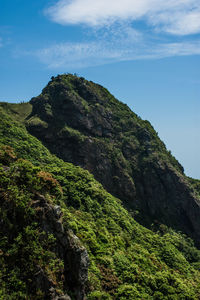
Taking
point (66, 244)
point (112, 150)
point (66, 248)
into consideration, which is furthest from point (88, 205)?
point (112, 150)

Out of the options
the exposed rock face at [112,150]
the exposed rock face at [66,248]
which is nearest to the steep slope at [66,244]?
the exposed rock face at [66,248]

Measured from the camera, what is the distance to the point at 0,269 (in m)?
17.9

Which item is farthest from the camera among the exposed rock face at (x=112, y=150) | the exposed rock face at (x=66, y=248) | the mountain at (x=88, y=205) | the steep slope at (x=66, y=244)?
the exposed rock face at (x=112, y=150)

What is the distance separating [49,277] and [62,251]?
10.6ft

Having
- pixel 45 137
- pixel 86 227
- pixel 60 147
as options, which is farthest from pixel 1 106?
pixel 86 227

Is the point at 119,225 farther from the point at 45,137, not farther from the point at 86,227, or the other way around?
the point at 45,137

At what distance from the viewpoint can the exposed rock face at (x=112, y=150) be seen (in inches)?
3081

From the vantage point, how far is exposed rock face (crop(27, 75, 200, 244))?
7825 centimetres

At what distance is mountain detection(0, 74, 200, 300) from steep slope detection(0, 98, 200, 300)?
3.5 inches

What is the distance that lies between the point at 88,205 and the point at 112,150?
126 ft

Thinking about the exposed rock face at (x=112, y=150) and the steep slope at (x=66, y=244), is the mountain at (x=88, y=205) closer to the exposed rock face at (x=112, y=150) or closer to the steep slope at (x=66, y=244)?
the steep slope at (x=66, y=244)

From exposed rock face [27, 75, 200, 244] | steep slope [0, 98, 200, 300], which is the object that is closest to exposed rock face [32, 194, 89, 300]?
steep slope [0, 98, 200, 300]

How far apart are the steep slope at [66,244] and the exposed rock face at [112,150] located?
1650 cm

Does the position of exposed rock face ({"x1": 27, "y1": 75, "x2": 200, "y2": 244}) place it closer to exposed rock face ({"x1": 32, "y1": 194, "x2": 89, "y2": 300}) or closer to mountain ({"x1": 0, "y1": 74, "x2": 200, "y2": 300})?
mountain ({"x1": 0, "y1": 74, "x2": 200, "y2": 300})
